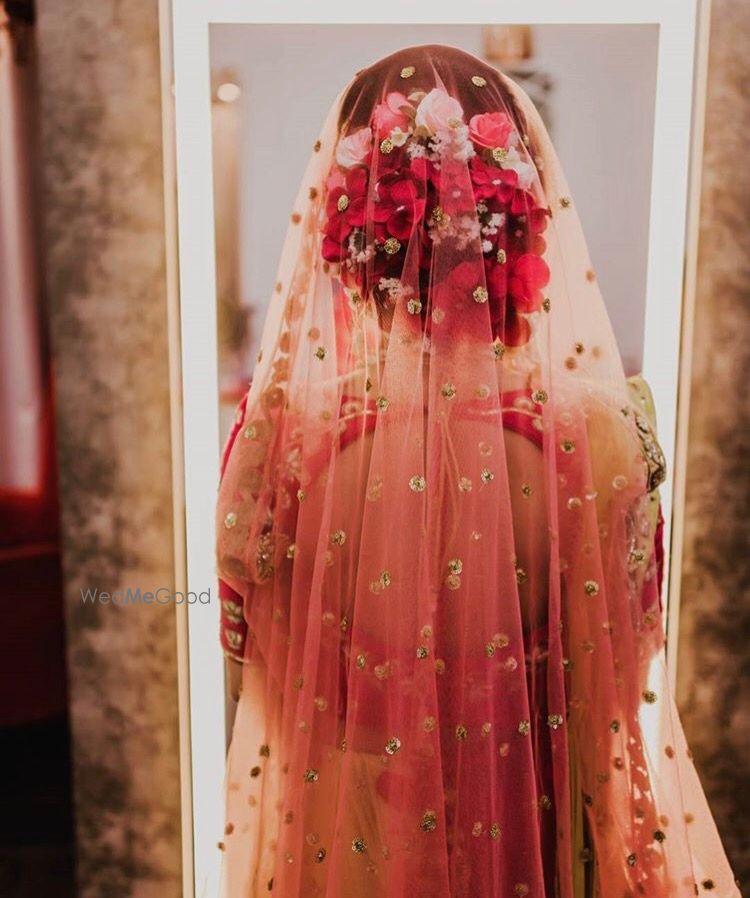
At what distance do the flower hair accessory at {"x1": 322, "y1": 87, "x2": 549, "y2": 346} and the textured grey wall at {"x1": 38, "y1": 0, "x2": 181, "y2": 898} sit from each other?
0.62 m

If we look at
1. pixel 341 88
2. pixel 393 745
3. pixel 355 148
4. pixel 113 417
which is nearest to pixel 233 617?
pixel 393 745

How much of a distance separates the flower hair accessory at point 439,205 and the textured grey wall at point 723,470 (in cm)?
66

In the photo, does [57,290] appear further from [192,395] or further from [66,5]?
[66,5]

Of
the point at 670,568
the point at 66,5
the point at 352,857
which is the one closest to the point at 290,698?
the point at 352,857

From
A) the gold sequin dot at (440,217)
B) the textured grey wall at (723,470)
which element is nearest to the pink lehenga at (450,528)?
the gold sequin dot at (440,217)

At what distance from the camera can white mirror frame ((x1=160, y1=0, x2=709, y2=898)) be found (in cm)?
140

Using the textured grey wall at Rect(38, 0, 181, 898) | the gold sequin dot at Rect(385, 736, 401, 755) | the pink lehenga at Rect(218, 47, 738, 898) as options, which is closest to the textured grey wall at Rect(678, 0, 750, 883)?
the pink lehenga at Rect(218, 47, 738, 898)

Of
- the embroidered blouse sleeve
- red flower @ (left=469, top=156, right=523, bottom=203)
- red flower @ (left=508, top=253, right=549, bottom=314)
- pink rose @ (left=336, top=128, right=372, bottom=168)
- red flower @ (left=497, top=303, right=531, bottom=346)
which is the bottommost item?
the embroidered blouse sleeve

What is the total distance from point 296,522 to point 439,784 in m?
0.40

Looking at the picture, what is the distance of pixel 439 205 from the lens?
36.9 inches

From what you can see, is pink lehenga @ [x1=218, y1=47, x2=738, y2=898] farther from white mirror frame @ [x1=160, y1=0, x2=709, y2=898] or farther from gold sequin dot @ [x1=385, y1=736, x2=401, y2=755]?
white mirror frame @ [x1=160, y1=0, x2=709, y2=898]

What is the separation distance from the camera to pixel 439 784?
973 millimetres

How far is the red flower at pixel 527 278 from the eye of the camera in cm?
98

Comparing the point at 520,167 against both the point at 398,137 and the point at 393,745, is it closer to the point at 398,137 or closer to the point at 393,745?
the point at 398,137
